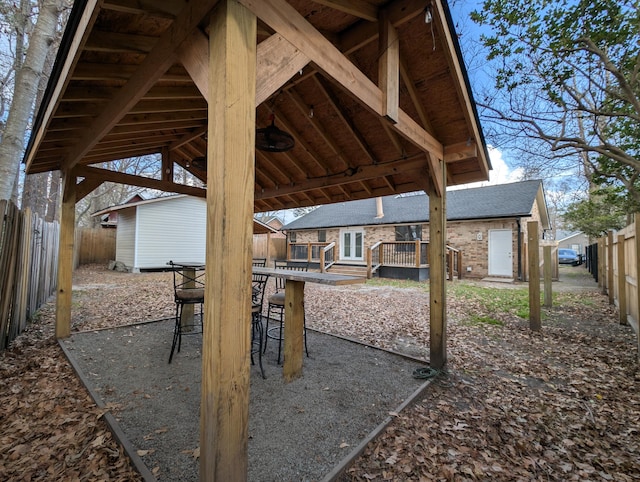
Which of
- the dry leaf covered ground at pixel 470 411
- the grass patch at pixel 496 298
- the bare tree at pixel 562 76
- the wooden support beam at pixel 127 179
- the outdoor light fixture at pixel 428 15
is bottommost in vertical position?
the dry leaf covered ground at pixel 470 411

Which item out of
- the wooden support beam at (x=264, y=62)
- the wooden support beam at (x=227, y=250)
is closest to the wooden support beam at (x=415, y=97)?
the wooden support beam at (x=264, y=62)

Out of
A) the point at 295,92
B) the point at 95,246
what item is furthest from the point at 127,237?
the point at 295,92

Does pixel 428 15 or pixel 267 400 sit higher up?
pixel 428 15

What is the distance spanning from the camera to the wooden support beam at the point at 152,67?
161 cm

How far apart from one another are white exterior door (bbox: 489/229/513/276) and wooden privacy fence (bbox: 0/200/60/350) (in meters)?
14.7

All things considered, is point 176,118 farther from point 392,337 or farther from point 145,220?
point 145,220

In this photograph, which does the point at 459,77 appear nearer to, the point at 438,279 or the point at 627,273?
the point at 438,279

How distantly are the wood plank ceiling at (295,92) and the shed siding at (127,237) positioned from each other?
375 inches

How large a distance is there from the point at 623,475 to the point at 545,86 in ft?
28.3

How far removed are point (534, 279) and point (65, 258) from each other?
7.68m

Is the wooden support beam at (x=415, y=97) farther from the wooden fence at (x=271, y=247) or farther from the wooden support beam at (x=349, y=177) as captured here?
the wooden fence at (x=271, y=247)

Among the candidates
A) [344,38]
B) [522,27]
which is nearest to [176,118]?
[344,38]

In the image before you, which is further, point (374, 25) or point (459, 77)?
point (459, 77)

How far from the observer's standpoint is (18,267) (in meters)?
4.13
